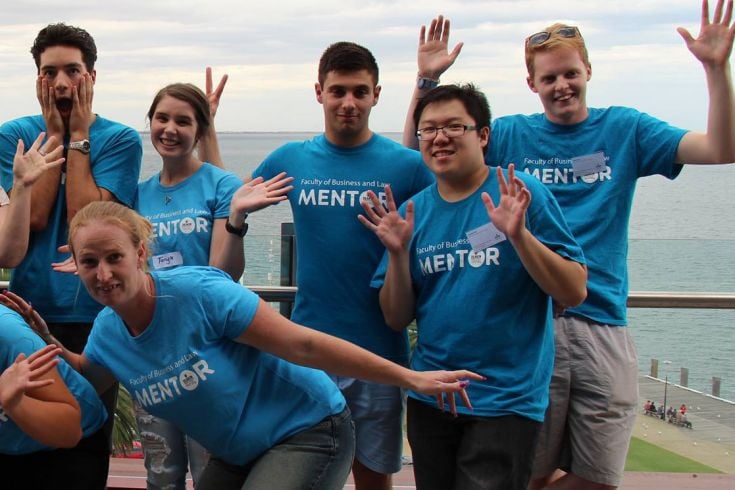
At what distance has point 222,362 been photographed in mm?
2494

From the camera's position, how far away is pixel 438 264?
9.00 ft

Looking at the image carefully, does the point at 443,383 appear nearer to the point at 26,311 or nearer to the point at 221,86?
the point at 26,311

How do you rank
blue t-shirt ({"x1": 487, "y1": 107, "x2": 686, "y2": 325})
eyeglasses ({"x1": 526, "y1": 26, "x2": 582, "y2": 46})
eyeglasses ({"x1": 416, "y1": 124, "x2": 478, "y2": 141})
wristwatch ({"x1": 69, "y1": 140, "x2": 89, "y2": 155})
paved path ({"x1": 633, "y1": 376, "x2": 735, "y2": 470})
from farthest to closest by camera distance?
paved path ({"x1": 633, "y1": 376, "x2": 735, "y2": 470}) < wristwatch ({"x1": 69, "y1": 140, "x2": 89, "y2": 155}) < eyeglasses ({"x1": 526, "y1": 26, "x2": 582, "y2": 46}) < blue t-shirt ({"x1": 487, "y1": 107, "x2": 686, "y2": 325}) < eyeglasses ({"x1": 416, "y1": 124, "x2": 478, "y2": 141})

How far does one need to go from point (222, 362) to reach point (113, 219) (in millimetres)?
472

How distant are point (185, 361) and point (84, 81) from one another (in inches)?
50.7

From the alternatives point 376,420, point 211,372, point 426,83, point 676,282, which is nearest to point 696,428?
point 676,282

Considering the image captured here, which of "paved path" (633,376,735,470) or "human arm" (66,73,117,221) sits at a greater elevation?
"human arm" (66,73,117,221)

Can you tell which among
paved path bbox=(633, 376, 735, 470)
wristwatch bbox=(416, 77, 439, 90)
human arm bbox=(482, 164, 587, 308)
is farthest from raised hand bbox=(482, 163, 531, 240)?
paved path bbox=(633, 376, 735, 470)

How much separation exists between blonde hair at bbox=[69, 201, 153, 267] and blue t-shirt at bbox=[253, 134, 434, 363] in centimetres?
71

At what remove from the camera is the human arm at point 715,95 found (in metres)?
2.89

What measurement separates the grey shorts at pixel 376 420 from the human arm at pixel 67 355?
790mm

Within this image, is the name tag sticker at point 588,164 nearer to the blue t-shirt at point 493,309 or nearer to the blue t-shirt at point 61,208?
the blue t-shirt at point 493,309

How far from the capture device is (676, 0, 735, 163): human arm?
9.50 ft

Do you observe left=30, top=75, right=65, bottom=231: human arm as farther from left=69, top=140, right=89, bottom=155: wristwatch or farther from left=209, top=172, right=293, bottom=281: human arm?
left=209, top=172, right=293, bottom=281: human arm
